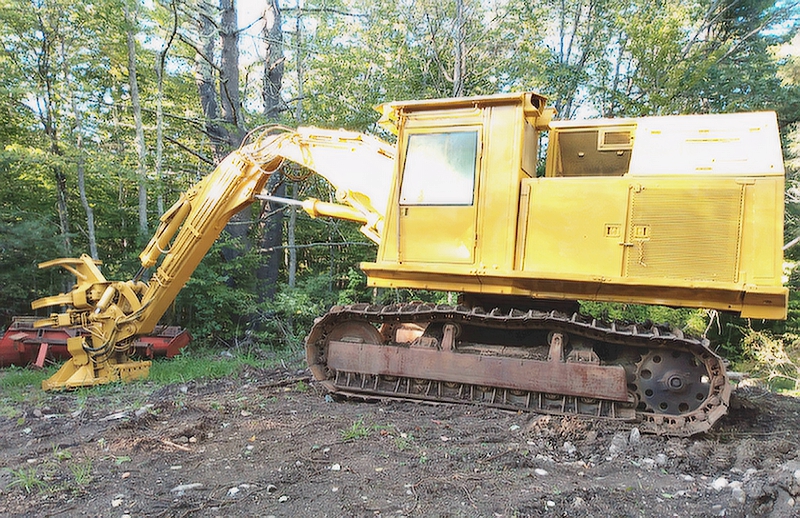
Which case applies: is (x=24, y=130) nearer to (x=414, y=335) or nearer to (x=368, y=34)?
(x=368, y=34)

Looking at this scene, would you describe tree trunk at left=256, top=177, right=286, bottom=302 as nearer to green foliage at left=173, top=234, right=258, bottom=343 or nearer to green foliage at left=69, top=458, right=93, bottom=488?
green foliage at left=173, top=234, right=258, bottom=343

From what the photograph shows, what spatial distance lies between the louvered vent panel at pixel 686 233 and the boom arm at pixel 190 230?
267 centimetres

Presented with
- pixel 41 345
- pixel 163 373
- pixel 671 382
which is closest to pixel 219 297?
pixel 41 345

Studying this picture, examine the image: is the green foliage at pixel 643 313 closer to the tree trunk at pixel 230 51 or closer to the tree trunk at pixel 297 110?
the tree trunk at pixel 297 110

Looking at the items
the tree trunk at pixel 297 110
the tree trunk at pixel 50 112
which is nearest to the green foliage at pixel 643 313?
the tree trunk at pixel 297 110

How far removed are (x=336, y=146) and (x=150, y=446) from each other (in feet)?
11.7

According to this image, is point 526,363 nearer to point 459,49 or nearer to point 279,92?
point 459,49

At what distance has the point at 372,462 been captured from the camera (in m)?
3.63

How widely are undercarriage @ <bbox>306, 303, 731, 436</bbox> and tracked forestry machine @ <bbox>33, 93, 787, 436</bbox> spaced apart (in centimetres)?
1

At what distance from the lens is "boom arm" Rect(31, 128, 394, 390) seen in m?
5.81

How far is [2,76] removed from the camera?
31.9 ft

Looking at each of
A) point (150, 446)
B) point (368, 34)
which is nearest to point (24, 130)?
point (368, 34)

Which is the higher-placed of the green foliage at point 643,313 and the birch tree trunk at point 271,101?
the birch tree trunk at point 271,101

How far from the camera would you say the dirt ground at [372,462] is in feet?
9.69
